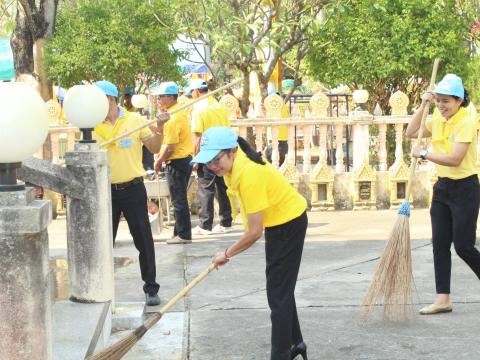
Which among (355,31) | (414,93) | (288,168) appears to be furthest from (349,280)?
(414,93)

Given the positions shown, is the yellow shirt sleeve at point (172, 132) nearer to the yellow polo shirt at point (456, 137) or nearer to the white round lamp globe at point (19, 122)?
the yellow polo shirt at point (456, 137)

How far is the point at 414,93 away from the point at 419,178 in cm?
199

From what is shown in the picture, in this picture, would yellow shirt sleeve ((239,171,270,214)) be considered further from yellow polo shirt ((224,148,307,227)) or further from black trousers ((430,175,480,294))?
black trousers ((430,175,480,294))

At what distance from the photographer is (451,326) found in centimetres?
625

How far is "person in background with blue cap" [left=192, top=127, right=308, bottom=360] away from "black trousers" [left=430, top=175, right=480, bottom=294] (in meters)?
1.59

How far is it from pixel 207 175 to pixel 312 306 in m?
3.67

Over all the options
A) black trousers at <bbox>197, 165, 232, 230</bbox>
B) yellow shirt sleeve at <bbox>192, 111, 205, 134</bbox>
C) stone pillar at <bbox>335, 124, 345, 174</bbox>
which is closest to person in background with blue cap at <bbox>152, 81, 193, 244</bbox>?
yellow shirt sleeve at <bbox>192, 111, 205, 134</bbox>

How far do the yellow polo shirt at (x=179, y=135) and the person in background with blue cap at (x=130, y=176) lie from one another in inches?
92.9

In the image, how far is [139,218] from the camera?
675cm

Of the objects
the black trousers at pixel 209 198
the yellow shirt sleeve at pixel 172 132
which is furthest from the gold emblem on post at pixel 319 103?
the yellow shirt sleeve at pixel 172 132

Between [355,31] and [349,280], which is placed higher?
[355,31]

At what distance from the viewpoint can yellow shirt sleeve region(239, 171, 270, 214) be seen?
16.3 ft

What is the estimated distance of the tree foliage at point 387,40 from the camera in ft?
39.4

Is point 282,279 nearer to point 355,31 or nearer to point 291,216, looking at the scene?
point 291,216
